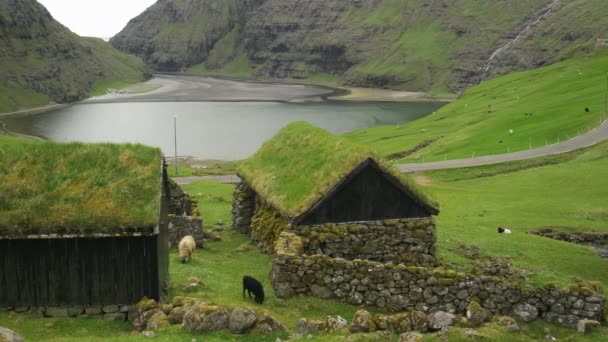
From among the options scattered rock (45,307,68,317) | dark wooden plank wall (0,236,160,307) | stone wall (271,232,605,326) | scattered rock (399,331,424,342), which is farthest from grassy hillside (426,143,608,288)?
scattered rock (45,307,68,317)

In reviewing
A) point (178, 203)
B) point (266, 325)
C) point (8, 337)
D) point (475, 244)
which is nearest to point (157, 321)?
point (266, 325)

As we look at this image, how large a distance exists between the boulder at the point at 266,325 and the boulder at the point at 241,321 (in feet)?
0.64

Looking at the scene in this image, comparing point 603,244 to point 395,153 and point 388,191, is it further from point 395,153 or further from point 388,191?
point 395,153

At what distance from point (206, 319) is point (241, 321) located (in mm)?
1072

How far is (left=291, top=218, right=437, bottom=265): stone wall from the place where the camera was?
27016mm

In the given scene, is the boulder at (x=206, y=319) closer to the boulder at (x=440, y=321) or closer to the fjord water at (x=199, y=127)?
the boulder at (x=440, y=321)

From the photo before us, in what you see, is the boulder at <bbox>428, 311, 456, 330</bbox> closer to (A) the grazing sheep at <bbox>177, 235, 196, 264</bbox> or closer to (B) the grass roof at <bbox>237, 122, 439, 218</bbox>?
(B) the grass roof at <bbox>237, 122, 439, 218</bbox>

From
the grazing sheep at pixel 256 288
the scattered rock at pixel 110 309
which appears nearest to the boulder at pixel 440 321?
the grazing sheep at pixel 256 288

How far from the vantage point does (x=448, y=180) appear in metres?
67.3

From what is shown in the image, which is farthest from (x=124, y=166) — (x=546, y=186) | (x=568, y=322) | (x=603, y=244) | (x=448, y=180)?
(x=448, y=180)

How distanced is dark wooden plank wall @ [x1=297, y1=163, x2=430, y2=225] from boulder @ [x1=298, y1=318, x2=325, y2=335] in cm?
880

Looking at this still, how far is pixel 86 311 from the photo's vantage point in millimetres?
22016

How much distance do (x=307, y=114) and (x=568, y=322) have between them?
173 metres

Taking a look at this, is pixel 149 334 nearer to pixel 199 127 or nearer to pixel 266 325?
pixel 266 325
